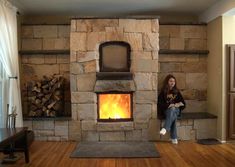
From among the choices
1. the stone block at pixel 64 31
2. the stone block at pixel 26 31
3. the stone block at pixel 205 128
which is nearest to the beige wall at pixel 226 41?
the stone block at pixel 205 128

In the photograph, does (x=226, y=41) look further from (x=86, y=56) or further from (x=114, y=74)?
A: (x=86, y=56)

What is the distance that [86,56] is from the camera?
475 centimetres

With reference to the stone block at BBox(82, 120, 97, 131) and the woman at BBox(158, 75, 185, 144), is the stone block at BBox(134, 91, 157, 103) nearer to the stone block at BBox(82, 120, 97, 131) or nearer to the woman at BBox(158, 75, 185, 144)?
the woman at BBox(158, 75, 185, 144)

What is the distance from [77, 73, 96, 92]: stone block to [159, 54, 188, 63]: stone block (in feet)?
4.77

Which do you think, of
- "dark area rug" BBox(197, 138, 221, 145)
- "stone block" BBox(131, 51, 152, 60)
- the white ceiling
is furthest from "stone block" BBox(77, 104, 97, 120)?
"dark area rug" BBox(197, 138, 221, 145)

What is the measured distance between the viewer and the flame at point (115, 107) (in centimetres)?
492

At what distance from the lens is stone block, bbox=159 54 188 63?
5.38m

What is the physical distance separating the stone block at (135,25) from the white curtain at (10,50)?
1773 mm

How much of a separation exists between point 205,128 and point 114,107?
1.65 meters

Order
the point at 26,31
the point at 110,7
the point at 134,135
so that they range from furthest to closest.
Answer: the point at 26,31 < the point at 110,7 < the point at 134,135

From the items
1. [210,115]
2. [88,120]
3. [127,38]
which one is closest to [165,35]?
[127,38]

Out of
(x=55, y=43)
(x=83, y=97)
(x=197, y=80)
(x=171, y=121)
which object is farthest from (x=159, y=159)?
(x=55, y=43)

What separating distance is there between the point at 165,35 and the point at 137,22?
87cm

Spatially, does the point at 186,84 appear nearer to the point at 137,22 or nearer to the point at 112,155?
the point at 137,22
